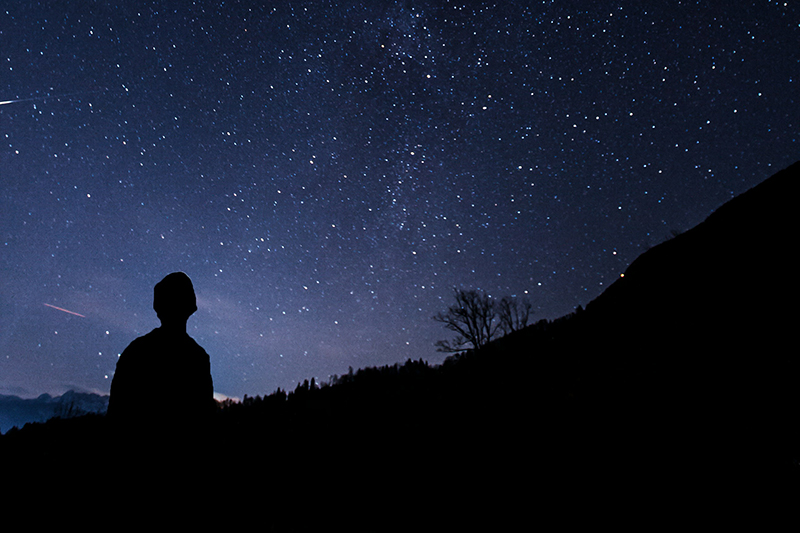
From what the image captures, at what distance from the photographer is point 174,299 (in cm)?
288

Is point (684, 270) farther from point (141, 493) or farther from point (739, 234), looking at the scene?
point (141, 493)

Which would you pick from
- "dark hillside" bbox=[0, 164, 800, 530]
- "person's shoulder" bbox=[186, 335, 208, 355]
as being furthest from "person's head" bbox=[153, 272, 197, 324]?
"dark hillside" bbox=[0, 164, 800, 530]

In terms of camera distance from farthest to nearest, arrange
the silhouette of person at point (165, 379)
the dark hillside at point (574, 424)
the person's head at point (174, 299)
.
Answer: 1. the dark hillside at point (574, 424)
2. the person's head at point (174, 299)
3. the silhouette of person at point (165, 379)

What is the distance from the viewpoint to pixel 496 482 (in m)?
5.07

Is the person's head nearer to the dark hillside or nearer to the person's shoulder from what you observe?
the person's shoulder

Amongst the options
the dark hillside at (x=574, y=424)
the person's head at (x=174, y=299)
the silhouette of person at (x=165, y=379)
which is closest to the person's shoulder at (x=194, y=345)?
the silhouette of person at (x=165, y=379)

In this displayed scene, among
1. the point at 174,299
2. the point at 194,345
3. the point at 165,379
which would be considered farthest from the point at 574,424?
the point at 174,299

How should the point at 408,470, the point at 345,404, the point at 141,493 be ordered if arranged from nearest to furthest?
the point at 141,493
the point at 408,470
the point at 345,404

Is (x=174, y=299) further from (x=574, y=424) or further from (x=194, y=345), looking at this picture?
(x=574, y=424)

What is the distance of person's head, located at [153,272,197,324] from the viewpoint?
283 cm

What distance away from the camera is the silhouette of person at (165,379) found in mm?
2398

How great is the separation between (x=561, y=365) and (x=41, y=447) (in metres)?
17.2

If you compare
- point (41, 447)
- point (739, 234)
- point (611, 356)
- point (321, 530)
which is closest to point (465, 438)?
point (321, 530)

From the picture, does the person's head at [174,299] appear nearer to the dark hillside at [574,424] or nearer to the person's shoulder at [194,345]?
the person's shoulder at [194,345]
